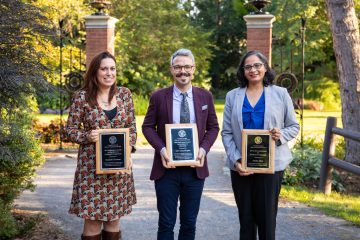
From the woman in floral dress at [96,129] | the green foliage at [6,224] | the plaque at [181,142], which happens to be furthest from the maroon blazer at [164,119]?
the green foliage at [6,224]

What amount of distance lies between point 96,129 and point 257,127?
1345 millimetres

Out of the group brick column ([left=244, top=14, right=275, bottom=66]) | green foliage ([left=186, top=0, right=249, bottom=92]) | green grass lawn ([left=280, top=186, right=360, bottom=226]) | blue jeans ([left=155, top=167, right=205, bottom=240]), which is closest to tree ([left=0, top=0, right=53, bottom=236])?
blue jeans ([left=155, top=167, right=205, bottom=240])

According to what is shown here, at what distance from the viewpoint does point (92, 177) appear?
4.31m

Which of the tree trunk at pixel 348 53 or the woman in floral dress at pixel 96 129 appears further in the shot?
the tree trunk at pixel 348 53

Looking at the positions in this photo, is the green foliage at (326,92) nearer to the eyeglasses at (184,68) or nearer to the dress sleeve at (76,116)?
the eyeglasses at (184,68)

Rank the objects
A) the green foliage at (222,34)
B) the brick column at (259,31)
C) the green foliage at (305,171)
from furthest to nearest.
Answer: the green foliage at (222,34), the brick column at (259,31), the green foliage at (305,171)

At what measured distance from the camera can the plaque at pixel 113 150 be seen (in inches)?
166

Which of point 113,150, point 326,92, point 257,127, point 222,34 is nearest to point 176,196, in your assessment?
point 113,150

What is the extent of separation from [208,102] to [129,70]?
22.3 metres

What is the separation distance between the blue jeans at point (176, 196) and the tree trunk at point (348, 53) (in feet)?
21.8

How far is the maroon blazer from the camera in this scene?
4277 millimetres

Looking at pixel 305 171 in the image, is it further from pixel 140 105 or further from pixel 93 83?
pixel 140 105

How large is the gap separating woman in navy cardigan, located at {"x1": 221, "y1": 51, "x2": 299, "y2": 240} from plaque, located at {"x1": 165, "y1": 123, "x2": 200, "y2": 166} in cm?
38

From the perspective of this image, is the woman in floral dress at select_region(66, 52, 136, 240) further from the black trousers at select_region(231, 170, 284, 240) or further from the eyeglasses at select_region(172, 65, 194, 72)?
the black trousers at select_region(231, 170, 284, 240)
